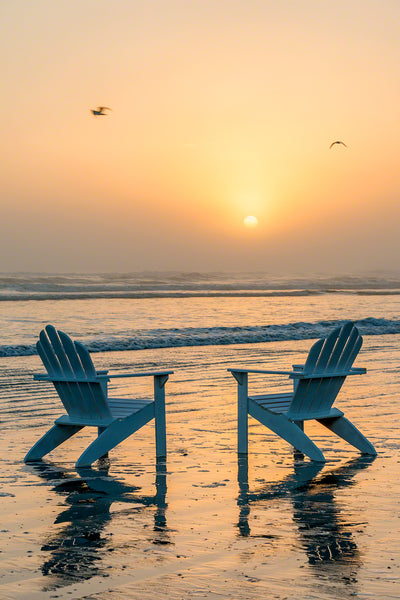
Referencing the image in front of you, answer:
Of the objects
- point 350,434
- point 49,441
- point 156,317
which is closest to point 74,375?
point 49,441

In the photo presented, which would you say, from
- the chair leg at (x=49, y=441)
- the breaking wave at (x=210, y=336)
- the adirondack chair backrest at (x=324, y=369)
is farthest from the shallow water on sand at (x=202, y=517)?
the breaking wave at (x=210, y=336)

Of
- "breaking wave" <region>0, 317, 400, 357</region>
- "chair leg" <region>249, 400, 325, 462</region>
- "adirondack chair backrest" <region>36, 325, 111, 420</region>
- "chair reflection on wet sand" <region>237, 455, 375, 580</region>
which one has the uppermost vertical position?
"adirondack chair backrest" <region>36, 325, 111, 420</region>

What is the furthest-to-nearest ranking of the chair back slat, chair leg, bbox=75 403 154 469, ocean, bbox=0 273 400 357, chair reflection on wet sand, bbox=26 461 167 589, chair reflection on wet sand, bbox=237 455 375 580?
ocean, bbox=0 273 400 357, the chair back slat, chair leg, bbox=75 403 154 469, chair reflection on wet sand, bbox=237 455 375 580, chair reflection on wet sand, bbox=26 461 167 589

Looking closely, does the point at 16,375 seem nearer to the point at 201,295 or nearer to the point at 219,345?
the point at 219,345

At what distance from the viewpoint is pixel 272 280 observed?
2874 inches

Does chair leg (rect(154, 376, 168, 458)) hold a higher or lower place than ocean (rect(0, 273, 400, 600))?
higher

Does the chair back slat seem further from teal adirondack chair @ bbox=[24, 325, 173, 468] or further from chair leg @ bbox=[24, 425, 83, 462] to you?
chair leg @ bbox=[24, 425, 83, 462]

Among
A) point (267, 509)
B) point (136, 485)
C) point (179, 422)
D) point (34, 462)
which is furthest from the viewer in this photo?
point (179, 422)

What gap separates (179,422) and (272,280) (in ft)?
214

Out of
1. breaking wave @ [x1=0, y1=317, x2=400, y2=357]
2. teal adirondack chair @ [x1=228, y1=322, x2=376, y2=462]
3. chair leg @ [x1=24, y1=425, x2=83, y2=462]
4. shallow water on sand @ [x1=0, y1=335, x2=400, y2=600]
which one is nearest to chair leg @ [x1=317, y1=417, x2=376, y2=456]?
teal adirondack chair @ [x1=228, y1=322, x2=376, y2=462]

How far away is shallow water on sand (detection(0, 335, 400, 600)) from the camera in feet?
12.0

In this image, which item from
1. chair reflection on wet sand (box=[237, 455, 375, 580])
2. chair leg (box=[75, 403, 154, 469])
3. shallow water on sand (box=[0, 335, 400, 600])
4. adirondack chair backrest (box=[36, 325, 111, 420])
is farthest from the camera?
adirondack chair backrest (box=[36, 325, 111, 420])

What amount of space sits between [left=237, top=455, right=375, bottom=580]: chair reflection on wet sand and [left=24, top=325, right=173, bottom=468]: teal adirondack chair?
92 centimetres

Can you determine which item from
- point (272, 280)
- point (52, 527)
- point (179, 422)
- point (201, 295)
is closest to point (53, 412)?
point (179, 422)
